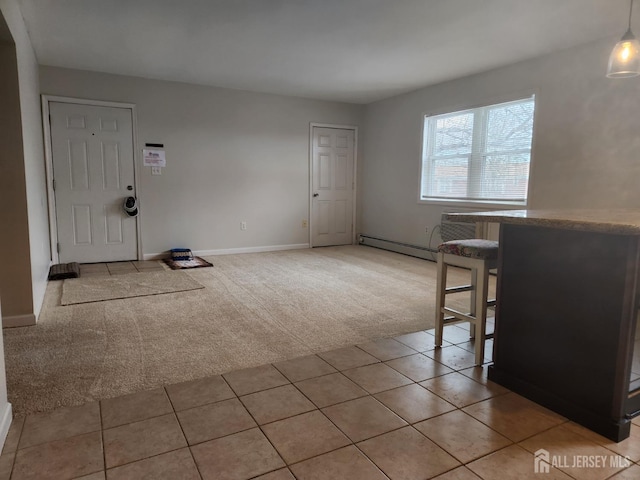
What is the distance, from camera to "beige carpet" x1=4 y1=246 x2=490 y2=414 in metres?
2.31

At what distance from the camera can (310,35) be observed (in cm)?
379

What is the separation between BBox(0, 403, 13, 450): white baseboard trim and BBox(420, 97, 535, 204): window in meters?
4.72

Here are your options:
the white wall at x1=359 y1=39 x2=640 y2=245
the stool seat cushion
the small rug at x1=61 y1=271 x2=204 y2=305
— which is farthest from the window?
the small rug at x1=61 y1=271 x2=204 y2=305

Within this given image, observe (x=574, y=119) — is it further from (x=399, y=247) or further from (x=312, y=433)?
(x=312, y=433)

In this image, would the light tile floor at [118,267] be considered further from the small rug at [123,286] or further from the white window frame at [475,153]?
the white window frame at [475,153]

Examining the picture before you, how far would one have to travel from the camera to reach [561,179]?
416 centimetres

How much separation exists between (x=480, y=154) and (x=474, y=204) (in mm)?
628

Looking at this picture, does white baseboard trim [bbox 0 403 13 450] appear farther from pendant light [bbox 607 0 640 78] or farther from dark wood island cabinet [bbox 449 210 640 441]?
pendant light [bbox 607 0 640 78]

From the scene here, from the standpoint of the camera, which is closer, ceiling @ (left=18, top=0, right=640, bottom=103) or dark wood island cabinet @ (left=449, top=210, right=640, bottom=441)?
dark wood island cabinet @ (left=449, top=210, right=640, bottom=441)

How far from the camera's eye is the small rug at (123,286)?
3.91m

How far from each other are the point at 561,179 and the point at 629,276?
9.35 feet

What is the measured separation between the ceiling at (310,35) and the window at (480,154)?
0.56m

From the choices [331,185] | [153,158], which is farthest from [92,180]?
[331,185]

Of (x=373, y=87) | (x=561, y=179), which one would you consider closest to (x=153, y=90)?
(x=373, y=87)
